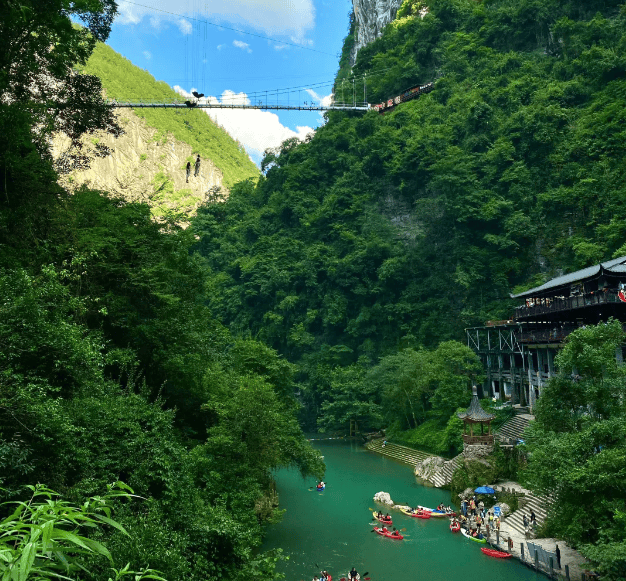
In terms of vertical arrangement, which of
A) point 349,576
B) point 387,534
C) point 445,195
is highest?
point 445,195

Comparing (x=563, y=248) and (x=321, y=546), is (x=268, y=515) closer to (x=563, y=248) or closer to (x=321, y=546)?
(x=321, y=546)

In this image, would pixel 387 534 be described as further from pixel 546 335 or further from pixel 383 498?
pixel 546 335

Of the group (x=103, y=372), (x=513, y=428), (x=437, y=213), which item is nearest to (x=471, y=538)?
(x=513, y=428)

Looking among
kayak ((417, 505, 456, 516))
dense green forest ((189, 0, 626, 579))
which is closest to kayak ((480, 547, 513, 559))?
kayak ((417, 505, 456, 516))

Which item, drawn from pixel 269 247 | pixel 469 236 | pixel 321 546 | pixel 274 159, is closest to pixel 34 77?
pixel 321 546

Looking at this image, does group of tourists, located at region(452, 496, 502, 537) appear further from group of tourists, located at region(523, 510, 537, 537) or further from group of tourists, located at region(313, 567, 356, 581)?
group of tourists, located at region(313, 567, 356, 581)
